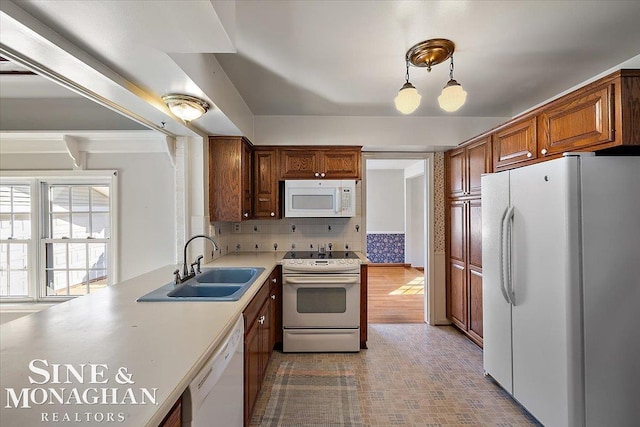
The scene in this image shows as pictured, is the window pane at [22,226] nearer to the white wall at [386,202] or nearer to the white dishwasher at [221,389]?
the white dishwasher at [221,389]

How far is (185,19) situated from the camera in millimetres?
1096

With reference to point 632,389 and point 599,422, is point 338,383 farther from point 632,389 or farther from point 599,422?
point 632,389

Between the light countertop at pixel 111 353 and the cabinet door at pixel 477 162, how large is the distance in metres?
2.43

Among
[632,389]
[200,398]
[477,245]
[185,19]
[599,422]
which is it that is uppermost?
[185,19]

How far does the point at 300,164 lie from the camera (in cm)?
318

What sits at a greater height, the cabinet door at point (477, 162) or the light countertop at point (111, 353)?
the cabinet door at point (477, 162)

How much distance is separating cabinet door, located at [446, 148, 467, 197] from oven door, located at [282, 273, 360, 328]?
1.52 meters

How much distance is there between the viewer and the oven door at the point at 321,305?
9.04 ft

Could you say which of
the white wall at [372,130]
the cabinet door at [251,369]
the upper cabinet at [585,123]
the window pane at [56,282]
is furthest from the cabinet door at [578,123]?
the window pane at [56,282]

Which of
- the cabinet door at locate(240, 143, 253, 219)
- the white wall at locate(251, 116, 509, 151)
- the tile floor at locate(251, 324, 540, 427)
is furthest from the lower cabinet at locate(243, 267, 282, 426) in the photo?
the white wall at locate(251, 116, 509, 151)

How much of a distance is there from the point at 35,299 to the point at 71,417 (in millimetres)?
3181

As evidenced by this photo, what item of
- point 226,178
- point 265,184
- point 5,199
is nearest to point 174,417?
point 226,178

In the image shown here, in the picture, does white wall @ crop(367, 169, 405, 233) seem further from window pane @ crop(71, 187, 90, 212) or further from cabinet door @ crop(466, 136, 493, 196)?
window pane @ crop(71, 187, 90, 212)

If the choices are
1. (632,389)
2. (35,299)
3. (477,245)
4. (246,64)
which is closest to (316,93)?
(246,64)
